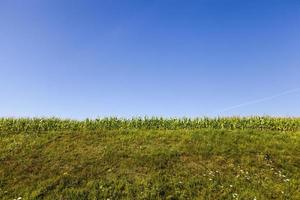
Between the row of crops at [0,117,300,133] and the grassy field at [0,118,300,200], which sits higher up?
the row of crops at [0,117,300,133]

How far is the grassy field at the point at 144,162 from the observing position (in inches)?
609

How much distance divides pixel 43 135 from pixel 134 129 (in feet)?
17.6

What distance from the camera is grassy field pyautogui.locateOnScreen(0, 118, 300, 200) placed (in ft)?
50.8

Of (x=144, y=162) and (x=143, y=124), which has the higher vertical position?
(x=143, y=124)

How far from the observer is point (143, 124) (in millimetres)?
25594

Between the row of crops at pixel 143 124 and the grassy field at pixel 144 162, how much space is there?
12 centimetres

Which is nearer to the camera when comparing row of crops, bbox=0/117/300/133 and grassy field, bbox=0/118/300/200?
grassy field, bbox=0/118/300/200

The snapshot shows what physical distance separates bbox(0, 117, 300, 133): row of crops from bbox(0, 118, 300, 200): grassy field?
0.41ft

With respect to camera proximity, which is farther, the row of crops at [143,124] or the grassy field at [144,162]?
the row of crops at [143,124]

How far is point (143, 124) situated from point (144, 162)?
7715 mm

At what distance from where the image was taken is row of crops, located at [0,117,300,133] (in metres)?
25.0

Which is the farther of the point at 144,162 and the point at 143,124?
the point at 143,124

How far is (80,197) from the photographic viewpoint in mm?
14906

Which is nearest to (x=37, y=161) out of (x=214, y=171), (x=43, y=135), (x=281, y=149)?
(x=43, y=135)
